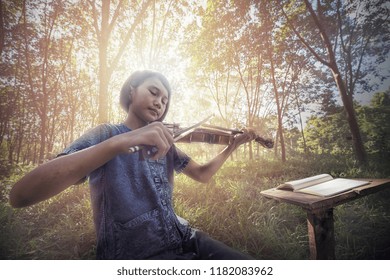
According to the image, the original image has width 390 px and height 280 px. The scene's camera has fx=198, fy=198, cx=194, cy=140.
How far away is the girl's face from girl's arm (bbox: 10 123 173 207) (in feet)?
1.75

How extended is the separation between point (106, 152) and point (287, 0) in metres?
5.31

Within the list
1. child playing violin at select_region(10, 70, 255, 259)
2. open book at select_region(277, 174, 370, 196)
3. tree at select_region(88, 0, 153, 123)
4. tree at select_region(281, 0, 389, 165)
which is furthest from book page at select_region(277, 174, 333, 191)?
tree at select_region(88, 0, 153, 123)

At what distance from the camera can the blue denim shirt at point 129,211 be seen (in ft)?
3.70

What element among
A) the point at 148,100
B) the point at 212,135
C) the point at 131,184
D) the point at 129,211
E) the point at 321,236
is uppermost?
the point at 148,100

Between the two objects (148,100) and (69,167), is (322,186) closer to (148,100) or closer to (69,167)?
(148,100)

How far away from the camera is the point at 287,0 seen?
4387 millimetres

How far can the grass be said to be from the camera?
2561mm

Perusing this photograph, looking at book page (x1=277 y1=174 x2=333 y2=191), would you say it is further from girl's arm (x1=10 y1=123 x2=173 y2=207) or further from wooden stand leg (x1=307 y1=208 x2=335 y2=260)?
girl's arm (x1=10 y1=123 x2=173 y2=207)

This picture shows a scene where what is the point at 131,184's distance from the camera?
4.07 feet

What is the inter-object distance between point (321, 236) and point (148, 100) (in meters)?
1.69

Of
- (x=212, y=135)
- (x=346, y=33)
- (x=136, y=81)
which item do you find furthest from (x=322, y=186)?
(x=346, y=33)

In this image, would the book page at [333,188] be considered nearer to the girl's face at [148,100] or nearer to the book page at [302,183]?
the book page at [302,183]

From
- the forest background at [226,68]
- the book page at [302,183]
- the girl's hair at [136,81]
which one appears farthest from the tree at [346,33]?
the girl's hair at [136,81]

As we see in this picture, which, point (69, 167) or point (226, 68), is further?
point (226, 68)
